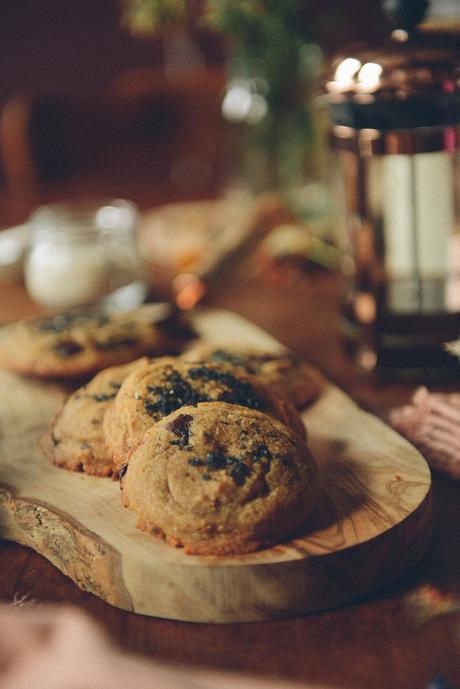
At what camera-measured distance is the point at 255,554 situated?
81 cm

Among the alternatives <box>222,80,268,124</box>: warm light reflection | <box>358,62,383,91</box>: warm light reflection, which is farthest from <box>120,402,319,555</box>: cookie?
<box>222,80,268,124</box>: warm light reflection

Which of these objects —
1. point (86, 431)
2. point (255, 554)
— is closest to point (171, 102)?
point (86, 431)

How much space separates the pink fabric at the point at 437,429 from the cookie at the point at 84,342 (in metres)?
0.45

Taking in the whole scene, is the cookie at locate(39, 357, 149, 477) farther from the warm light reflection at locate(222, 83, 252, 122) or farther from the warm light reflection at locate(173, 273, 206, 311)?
the warm light reflection at locate(222, 83, 252, 122)

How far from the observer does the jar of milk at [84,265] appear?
1.77 meters

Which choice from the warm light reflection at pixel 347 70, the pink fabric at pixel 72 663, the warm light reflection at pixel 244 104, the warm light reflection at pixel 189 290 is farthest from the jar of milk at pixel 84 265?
the pink fabric at pixel 72 663

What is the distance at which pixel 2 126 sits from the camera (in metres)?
3.27

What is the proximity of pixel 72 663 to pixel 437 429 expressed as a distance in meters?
0.54

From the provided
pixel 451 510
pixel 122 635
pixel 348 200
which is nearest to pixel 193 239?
pixel 348 200

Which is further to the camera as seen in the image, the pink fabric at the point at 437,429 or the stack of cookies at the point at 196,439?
the pink fabric at the point at 437,429

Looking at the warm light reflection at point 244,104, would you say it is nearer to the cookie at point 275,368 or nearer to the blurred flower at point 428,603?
the cookie at point 275,368

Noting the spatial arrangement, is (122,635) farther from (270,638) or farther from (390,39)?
(390,39)

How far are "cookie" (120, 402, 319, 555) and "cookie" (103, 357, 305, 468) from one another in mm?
59

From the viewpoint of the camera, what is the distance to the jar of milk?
1.77m
